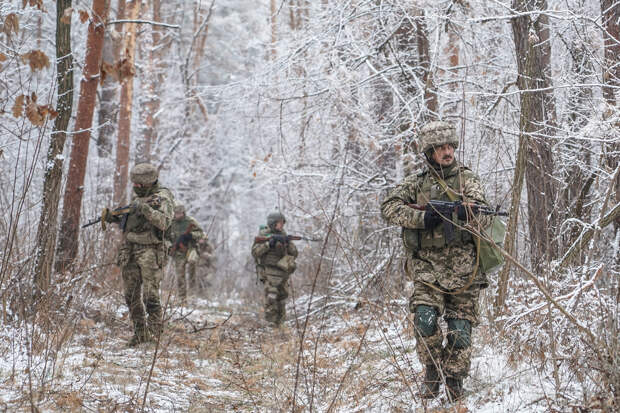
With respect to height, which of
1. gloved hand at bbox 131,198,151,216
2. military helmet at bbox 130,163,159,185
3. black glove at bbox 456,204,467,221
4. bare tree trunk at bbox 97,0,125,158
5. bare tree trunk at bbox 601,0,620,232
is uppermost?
bare tree trunk at bbox 97,0,125,158

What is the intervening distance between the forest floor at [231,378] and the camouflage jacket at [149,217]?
102cm

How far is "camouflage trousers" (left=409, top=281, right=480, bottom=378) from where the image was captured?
3.61 m

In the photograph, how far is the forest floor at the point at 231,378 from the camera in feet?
10.8

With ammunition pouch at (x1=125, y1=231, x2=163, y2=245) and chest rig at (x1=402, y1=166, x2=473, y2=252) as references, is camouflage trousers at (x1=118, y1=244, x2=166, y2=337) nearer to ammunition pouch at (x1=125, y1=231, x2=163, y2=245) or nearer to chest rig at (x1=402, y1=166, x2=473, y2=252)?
ammunition pouch at (x1=125, y1=231, x2=163, y2=245)

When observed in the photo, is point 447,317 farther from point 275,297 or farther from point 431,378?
point 275,297

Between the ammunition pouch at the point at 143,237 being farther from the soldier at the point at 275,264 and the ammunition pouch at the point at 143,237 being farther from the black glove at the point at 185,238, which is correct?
the black glove at the point at 185,238

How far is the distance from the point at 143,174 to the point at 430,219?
11.1ft

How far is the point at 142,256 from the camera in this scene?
597 cm

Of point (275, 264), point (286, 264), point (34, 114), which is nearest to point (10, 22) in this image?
point (34, 114)

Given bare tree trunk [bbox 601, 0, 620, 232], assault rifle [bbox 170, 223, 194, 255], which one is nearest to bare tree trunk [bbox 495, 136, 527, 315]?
bare tree trunk [bbox 601, 0, 620, 232]

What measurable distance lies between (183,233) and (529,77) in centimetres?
716

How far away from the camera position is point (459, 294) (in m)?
3.77

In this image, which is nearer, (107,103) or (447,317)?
(447,317)

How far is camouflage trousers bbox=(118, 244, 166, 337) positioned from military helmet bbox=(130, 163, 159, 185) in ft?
2.16
